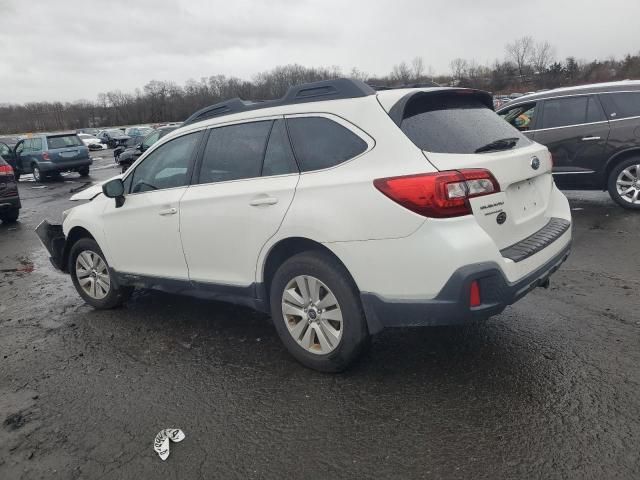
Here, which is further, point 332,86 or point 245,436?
point 332,86

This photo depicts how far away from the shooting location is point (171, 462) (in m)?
2.59

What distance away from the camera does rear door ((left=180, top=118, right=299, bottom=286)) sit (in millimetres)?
3348

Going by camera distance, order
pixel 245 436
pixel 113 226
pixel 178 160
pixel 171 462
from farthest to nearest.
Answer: pixel 113 226 < pixel 178 160 < pixel 245 436 < pixel 171 462

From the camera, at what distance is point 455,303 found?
2719 mm

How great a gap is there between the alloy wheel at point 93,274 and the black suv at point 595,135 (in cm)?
641

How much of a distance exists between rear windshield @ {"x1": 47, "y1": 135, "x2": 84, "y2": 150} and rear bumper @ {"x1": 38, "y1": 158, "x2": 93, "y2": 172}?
0.69 m

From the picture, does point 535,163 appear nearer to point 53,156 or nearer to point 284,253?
point 284,253

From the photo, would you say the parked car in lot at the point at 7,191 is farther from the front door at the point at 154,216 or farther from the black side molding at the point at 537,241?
the black side molding at the point at 537,241

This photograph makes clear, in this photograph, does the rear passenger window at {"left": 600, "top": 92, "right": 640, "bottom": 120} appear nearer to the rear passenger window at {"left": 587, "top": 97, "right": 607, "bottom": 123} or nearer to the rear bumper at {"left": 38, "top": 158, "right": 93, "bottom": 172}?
the rear passenger window at {"left": 587, "top": 97, "right": 607, "bottom": 123}

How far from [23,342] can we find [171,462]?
251cm

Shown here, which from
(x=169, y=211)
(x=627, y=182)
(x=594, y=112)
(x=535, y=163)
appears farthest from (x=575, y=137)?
(x=169, y=211)

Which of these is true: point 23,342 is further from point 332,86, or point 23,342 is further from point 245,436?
point 332,86

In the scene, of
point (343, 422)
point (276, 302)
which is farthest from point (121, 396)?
point (343, 422)

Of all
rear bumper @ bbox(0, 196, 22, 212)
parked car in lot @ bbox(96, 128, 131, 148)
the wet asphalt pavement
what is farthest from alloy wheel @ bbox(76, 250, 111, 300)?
parked car in lot @ bbox(96, 128, 131, 148)
